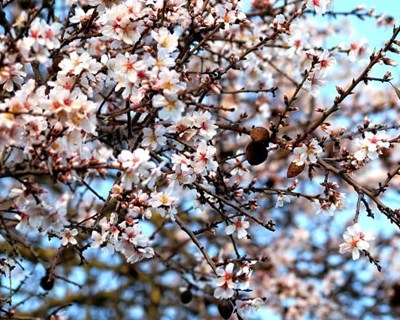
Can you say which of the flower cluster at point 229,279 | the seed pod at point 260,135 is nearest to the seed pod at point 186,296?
the flower cluster at point 229,279

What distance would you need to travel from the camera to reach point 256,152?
2.88 m

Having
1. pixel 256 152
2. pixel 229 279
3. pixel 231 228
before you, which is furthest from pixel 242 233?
pixel 256 152

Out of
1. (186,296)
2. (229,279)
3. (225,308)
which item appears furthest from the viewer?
(186,296)

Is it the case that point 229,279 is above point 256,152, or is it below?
below

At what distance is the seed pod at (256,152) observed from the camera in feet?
9.39

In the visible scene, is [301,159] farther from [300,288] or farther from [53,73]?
[300,288]

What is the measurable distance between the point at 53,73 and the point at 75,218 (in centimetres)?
172

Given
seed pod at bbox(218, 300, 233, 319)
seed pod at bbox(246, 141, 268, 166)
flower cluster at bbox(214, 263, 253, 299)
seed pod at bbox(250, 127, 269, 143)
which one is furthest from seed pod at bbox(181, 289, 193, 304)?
seed pod at bbox(250, 127, 269, 143)

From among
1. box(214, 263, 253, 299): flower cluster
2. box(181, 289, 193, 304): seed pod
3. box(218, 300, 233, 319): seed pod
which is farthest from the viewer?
box(181, 289, 193, 304): seed pod

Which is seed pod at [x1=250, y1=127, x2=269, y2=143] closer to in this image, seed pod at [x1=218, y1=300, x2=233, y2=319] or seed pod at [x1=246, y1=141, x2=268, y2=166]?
seed pod at [x1=246, y1=141, x2=268, y2=166]

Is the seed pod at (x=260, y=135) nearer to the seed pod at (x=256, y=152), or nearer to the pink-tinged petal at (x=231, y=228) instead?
the seed pod at (x=256, y=152)

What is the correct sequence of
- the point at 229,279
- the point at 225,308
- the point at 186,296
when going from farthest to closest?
1. the point at 186,296
2. the point at 225,308
3. the point at 229,279

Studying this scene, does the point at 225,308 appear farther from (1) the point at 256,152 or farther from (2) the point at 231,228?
(1) the point at 256,152

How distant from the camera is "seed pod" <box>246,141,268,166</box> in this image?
2.86 m
